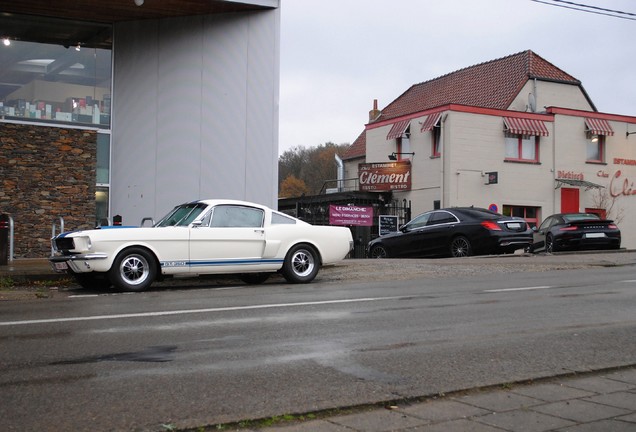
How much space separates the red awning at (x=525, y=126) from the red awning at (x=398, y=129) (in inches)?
186

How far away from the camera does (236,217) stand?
12492mm

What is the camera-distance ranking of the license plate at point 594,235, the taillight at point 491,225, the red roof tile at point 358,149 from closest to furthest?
the taillight at point 491,225 < the license plate at point 594,235 < the red roof tile at point 358,149

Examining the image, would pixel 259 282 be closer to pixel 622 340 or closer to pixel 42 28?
pixel 622 340

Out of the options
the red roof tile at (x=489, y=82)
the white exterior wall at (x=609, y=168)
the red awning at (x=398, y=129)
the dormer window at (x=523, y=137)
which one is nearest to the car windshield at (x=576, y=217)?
the dormer window at (x=523, y=137)

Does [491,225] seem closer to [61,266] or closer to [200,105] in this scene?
[200,105]

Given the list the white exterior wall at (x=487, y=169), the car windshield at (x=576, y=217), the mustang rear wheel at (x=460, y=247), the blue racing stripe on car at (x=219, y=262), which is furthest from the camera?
the white exterior wall at (x=487, y=169)

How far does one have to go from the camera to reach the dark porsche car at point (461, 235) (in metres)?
18.9

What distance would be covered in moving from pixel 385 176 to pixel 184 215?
23.0 m

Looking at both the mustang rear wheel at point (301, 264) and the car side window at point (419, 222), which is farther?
the car side window at point (419, 222)

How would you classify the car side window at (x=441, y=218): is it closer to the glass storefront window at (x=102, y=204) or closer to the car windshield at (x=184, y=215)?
the glass storefront window at (x=102, y=204)

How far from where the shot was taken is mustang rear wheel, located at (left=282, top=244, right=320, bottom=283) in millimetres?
12672

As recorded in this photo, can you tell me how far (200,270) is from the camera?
1194 centimetres

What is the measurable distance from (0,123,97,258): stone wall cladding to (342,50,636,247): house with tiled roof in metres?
17.6

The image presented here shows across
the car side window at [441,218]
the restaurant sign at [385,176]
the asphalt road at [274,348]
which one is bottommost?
the asphalt road at [274,348]
